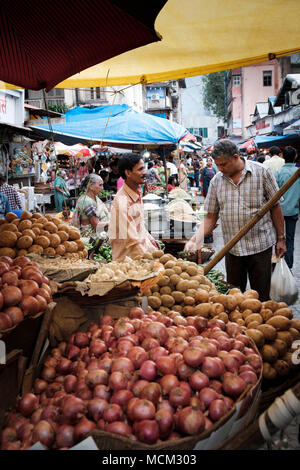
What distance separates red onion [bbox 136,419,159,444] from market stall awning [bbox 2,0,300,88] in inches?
92.2

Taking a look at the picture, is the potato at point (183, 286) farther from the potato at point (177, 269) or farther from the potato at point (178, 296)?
the potato at point (177, 269)

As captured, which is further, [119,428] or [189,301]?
[189,301]

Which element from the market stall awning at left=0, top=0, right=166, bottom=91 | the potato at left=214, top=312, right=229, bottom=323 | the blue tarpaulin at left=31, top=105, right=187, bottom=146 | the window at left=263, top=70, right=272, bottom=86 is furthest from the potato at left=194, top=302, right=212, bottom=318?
the window at left=263, top=70, right=272, bottom=86

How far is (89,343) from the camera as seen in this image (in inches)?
98.0

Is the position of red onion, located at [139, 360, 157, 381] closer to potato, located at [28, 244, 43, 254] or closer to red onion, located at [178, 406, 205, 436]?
red onion, located at [178, 406, 205, 436]

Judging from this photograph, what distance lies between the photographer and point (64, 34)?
123 inches

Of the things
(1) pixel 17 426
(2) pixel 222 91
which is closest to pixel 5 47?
(1) pixel 17 426

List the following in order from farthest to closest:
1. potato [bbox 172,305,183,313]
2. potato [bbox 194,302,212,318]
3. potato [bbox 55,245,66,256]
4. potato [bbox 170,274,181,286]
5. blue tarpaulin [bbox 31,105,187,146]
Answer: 1. blue tarpaulin [bbox 31,105,187,146]
2. potato [bbox 170,274,181,286]
3. potato [bbox 55,245,66,256]
4. potato [bbox 172,305,183,313]
5. potato [bbox 194,302,212,318]

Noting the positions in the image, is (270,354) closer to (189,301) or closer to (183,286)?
(189,301)

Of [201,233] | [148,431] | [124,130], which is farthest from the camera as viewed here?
[124,130]

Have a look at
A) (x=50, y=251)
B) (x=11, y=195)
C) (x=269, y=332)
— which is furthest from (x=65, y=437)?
(x=11, y=195)

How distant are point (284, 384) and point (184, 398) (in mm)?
1033

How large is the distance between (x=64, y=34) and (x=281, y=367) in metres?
2.97

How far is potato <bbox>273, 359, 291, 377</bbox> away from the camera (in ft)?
8.60
